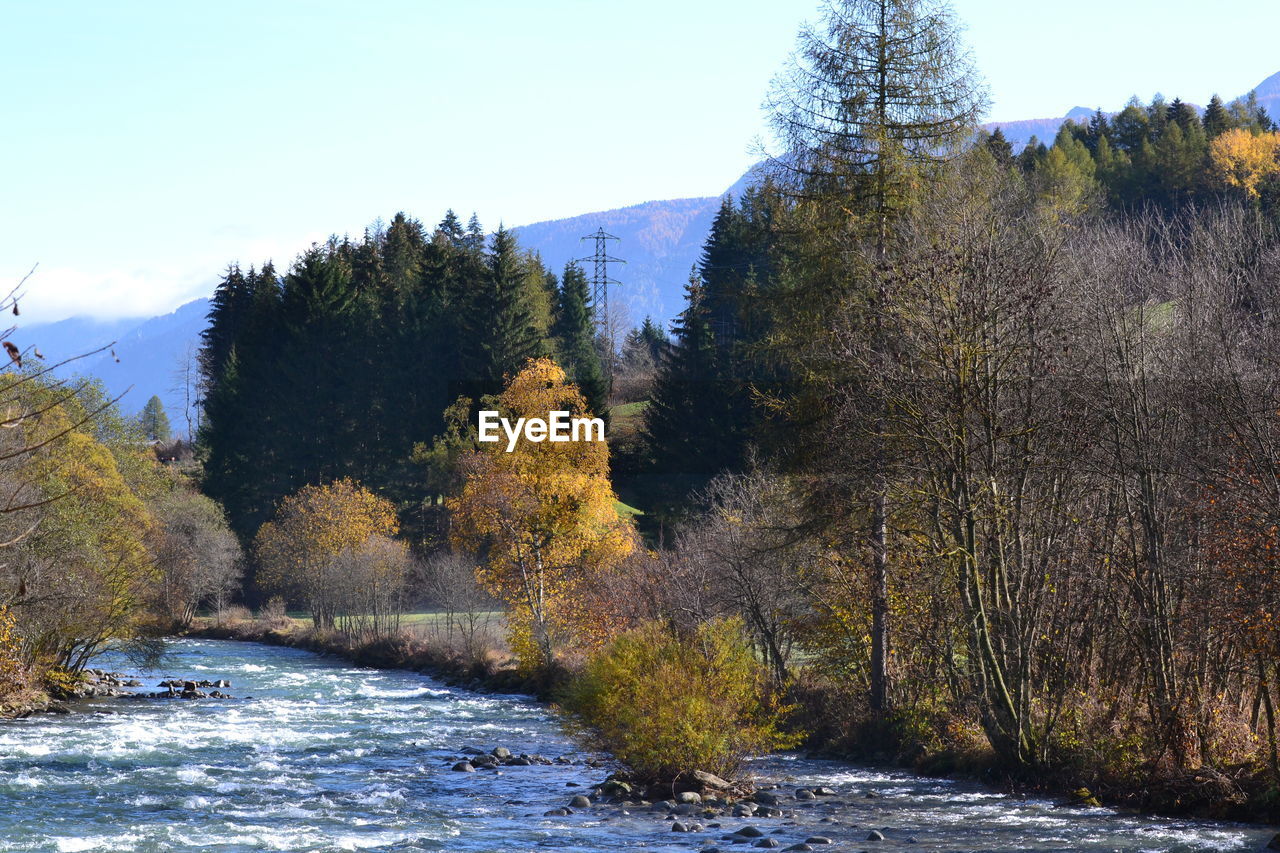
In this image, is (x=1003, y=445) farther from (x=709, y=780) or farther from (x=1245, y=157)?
(x=1245, y=157)

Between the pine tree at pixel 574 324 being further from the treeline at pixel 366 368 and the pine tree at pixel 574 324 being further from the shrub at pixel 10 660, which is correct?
the shrub at pixel 10 660

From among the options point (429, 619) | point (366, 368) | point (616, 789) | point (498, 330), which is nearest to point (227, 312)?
point (366, 368)

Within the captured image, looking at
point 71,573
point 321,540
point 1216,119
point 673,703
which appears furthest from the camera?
point 1216,119

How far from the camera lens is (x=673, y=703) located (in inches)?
742

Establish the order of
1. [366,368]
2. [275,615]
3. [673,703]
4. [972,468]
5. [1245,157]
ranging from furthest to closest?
[1245,157] → [366,368] → [275,615] → [673,703] → [972,468]

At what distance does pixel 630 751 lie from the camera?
765 inches

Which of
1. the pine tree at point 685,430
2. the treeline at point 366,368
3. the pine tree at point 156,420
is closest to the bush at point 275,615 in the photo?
the treeline at point 366,368

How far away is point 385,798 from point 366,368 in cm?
5425

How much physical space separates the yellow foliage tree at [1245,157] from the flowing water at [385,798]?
74.6 m

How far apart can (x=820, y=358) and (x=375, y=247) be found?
71.1 metres

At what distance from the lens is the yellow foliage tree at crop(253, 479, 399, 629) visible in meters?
53.9

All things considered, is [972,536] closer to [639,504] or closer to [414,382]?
[639,504]

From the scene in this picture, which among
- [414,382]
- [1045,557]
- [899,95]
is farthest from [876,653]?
[414,382]

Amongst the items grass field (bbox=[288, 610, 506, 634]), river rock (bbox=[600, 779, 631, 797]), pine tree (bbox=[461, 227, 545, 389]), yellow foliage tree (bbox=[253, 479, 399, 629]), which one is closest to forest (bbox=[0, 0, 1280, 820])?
river rock (bbox=[600, 779, 631, 797])
